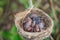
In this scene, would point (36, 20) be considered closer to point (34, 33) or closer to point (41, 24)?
point (41, 24)

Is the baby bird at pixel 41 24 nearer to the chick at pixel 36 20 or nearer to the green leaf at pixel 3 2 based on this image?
the chick at pixel 36 20

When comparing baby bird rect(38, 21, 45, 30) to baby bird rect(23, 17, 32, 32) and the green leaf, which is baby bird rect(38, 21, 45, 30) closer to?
baby bird rect(23, 17, 32, 32)

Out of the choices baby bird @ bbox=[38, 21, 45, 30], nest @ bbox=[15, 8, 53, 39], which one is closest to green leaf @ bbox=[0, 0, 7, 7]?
nest @ bbox=[15, 8, 53, 39]

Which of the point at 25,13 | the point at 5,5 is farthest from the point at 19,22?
the point at 5,5

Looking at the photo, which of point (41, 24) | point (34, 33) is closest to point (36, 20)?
point (41, 24)

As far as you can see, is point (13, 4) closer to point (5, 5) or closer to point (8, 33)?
point (5, 5)

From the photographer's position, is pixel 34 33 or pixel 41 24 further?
pixel 41 24

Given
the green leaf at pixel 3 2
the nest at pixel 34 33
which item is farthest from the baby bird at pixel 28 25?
the green leaf at pixel 3 2

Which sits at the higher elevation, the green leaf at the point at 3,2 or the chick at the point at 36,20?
the green leaf at the point at 3,2

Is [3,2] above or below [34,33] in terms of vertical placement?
above
